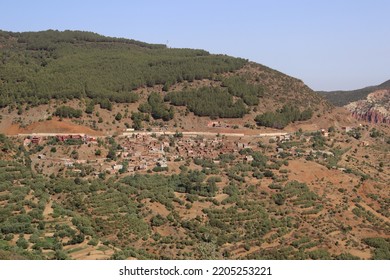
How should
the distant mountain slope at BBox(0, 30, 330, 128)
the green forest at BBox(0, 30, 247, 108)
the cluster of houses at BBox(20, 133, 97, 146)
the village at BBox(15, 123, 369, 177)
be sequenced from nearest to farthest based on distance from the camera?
1. the village at BBox(15, 123, 369, 177)
2. the cluster of houses at BBox(20, 133, 97, 146)
3. the green forest at BBox(0, 30, 247, 108)
4. the distant mountain slope at BBox(0, 30, 330, 128)

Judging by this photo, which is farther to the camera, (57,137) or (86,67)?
(86,67)

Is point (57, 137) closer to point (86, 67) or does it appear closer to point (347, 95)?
point (86, 67)

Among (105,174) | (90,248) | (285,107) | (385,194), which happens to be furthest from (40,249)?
(285,107)

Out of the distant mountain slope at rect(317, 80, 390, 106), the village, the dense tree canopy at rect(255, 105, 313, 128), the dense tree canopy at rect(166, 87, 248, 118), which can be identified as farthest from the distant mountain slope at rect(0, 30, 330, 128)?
the distant mountain slope at rect(317, 80, 390, 106)

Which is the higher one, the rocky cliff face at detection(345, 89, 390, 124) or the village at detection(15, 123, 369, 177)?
the rocky cliff face at detection(345, 89, 390, 124)

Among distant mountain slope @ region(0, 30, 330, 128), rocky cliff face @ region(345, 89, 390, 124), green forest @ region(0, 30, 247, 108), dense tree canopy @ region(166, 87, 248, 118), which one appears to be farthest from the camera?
rocky cliff face @ region(345, 89, 390, 124)

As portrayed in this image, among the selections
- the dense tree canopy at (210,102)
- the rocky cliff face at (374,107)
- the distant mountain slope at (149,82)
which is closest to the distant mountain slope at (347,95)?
the rocky cliff face at (374,107)

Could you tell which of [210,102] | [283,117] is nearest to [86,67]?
[210,102]

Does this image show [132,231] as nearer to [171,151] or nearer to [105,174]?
[105,174]

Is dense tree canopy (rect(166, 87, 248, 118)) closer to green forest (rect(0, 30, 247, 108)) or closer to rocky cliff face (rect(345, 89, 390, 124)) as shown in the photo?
green forest (rect(0, 30, 247, 108))
